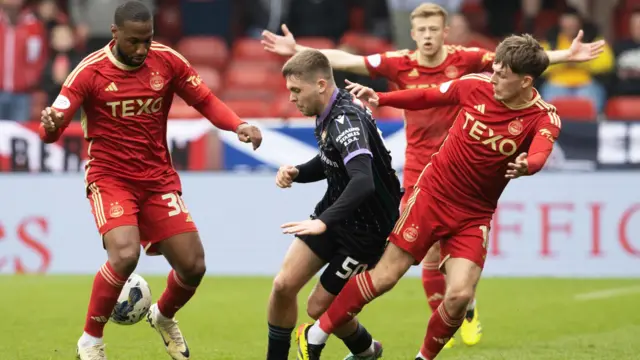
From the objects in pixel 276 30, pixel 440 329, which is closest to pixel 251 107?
pixel 276 30

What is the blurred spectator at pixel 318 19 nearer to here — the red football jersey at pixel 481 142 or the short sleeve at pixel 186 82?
the short sleeve at pixel 186 82

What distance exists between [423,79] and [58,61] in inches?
338

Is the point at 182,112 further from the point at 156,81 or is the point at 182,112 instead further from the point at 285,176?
the point at 285,176

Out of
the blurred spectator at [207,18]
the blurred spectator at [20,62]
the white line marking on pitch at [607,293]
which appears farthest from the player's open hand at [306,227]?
the blurred spectator at [207,18]

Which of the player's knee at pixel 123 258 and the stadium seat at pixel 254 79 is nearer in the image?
the player's knee at pixel 123 258

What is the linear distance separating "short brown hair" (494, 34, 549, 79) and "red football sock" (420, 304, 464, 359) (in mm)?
1524

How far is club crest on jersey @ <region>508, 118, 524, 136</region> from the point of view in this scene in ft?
23.4

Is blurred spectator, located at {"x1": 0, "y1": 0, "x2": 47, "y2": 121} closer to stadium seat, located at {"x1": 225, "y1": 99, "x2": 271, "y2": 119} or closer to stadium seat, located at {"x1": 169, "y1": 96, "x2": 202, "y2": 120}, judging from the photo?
stadium seat, located at {"x1": 169, "y1": 96, "x2": 202, "y2": 120}

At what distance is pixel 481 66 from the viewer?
363 inches

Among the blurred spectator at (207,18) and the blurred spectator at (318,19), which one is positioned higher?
the blurred spectator at (318,19)

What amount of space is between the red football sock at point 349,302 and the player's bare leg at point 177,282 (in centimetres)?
104

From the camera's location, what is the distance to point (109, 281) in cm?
730

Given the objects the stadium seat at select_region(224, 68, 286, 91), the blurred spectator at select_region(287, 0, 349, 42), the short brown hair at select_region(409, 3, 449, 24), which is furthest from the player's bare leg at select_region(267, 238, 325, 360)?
the blurred spectator at select_region(287, 0, 349, 42)

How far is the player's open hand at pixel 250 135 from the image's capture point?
757 cm
